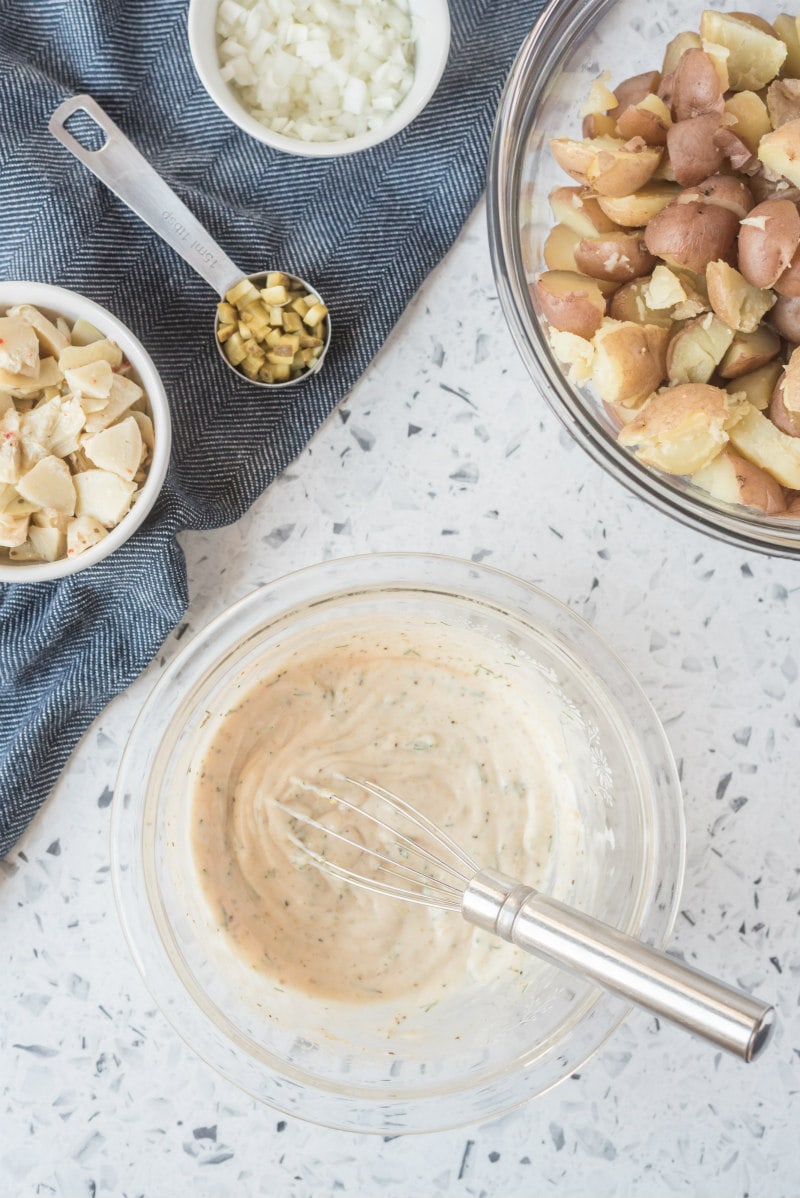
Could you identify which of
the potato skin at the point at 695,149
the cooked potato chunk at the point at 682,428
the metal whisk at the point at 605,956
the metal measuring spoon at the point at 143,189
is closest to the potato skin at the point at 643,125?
the potato skin at the point at 695,149

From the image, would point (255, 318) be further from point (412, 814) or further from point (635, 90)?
point (412, 814)

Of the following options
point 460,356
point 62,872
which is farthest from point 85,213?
point 62,872

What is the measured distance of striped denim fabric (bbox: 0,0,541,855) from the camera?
52.6 inches

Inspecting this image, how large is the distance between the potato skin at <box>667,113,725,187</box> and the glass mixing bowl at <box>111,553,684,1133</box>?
18.1 inches

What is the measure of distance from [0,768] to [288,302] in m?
0.65

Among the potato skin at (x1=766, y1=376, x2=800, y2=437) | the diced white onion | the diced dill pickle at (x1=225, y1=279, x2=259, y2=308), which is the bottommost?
the potato skin at (x1=766, y1=376, x2=800, y2=437)

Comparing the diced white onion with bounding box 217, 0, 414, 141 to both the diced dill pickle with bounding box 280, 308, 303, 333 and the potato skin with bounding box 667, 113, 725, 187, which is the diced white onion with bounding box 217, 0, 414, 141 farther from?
the potato skin with bounding box 667, 113, 725, 187

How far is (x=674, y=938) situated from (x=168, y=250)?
105 cm

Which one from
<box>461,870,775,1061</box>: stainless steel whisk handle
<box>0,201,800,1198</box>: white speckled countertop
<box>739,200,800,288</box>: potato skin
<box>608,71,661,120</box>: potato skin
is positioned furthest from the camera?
<box>0,201,800,1198</box>: white speckled countertop

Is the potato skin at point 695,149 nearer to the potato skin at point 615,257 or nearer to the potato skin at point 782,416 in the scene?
the potato skin at point 615,257

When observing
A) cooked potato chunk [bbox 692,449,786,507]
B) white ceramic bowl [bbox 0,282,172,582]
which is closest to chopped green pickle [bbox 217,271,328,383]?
white ceramic bowl [bbox 0,282,172,582]

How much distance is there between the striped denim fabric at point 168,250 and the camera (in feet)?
4.38

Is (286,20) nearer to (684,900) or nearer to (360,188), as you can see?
(360,188)

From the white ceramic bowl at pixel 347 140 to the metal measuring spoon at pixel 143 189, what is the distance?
118mm
